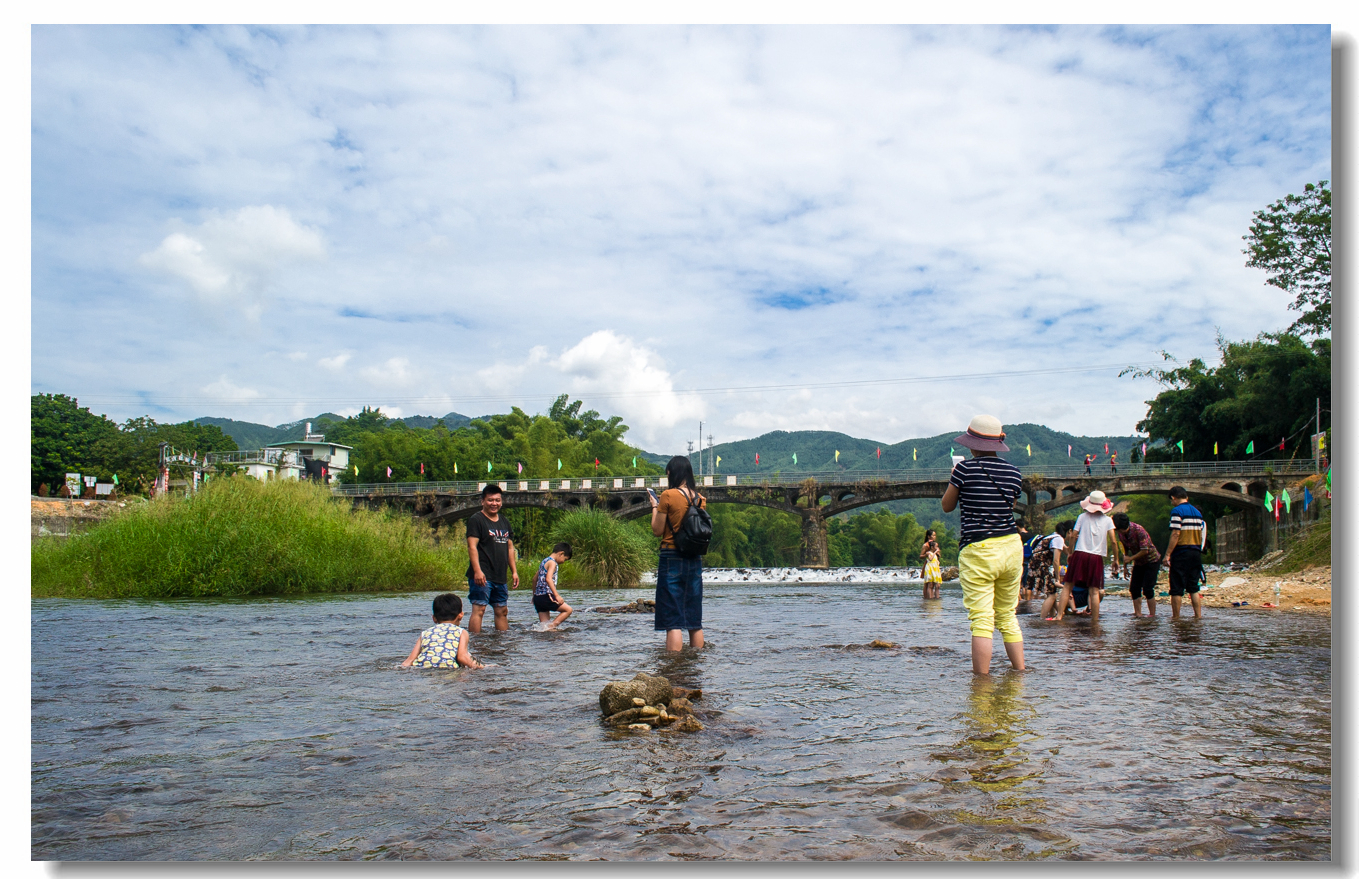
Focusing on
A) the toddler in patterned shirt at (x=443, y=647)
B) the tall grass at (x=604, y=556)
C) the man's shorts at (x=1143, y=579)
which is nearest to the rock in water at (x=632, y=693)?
the toddler in patterned shirt at (x=443, y=647)

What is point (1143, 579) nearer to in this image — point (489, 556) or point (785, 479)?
point (489, 556)

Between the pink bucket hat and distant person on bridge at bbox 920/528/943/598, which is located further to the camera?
distant person on bridge at bbox 920/528/943/598

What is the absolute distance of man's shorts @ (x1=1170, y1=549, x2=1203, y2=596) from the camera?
10.8 metres

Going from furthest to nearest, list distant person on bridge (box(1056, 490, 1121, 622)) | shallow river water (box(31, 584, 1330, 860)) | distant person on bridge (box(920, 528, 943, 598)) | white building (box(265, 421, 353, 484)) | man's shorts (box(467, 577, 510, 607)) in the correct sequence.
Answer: white building (box(265, 421, 353, 484)) → distant person on bridge (box(920, 528, 943, 598)) → distant person on bridge (box(1056, 490, 1121, 622)) → man's shorts (box(467, 577, 510, 607)) → shallow river water (box(31, 584, 1330, 860))

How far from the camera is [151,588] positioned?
16391 mm

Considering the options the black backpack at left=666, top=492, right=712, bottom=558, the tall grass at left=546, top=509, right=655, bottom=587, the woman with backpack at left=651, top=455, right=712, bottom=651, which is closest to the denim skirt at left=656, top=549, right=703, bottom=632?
the woman with backpack at left=651, top=455, right=712, bottom=651

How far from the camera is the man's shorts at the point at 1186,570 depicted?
10.8m

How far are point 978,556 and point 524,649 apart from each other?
14.2ft

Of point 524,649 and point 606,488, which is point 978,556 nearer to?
point 524,649

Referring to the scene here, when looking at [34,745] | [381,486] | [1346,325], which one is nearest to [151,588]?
[34,745]

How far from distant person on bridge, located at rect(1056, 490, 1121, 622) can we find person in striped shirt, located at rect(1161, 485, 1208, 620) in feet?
2.16

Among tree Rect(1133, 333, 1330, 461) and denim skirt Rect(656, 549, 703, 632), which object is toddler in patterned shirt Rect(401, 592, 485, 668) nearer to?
denim skirt Rect(656, 549, 703, 632)

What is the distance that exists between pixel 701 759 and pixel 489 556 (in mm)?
5754

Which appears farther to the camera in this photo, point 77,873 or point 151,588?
point 151,588
